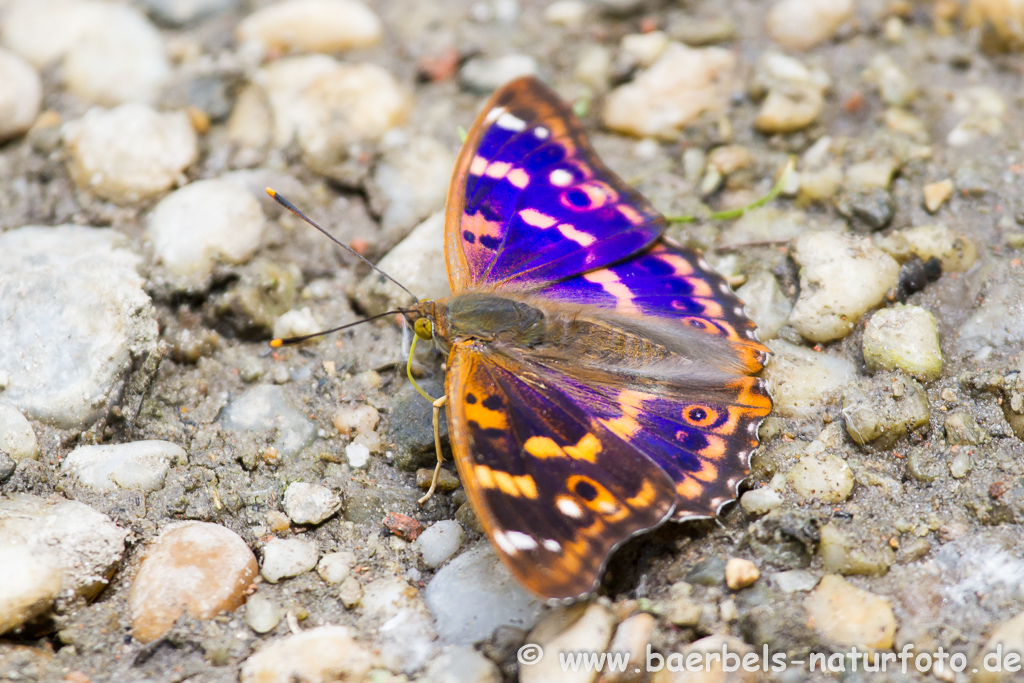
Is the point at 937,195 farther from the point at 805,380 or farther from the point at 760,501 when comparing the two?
the point at 760,501

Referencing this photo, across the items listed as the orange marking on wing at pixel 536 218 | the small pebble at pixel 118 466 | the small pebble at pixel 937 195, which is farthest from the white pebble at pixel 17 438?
the small pebble at pixel 937 195

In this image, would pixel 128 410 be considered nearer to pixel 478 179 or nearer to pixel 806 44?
pixel 478 179

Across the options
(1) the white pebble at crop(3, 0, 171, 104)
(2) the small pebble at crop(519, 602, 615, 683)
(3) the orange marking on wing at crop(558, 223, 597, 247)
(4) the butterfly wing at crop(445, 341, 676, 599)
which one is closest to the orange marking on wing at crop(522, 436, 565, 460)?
(4) the butterfly wing at crop(445, 341, 676, 599)

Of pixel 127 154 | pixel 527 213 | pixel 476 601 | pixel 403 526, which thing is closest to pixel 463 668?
pixel 476 601

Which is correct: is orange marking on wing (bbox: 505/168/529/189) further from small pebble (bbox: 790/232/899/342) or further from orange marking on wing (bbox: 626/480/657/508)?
orange marking on wing (bbox: 626/480/657/508)

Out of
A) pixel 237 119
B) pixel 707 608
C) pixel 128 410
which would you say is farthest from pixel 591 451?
pixel 237 119

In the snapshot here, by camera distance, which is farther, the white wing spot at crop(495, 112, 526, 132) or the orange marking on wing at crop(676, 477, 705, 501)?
the white wing spot at crop(495, 112, 526, 132)

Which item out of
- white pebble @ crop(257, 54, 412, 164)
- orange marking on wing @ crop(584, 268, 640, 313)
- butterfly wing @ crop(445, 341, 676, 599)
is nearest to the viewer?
butterfly wing @ crop(445, 341, 676, 599)
